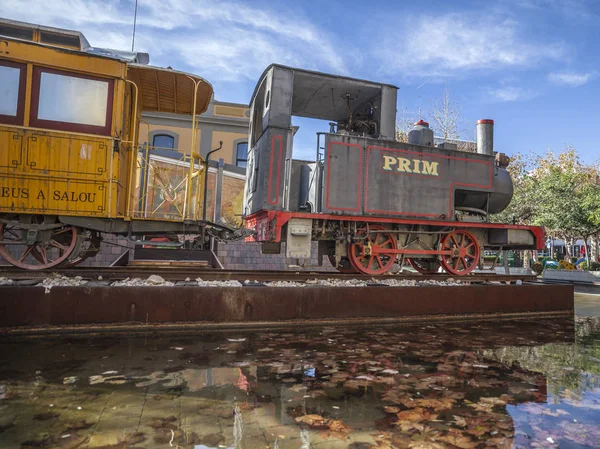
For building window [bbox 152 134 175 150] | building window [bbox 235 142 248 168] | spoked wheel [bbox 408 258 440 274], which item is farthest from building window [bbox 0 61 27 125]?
building window [bbox 152 134 175 150]

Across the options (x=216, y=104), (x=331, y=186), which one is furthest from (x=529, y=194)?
(x=331, y=186)

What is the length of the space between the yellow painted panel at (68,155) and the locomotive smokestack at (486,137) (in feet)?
22.0

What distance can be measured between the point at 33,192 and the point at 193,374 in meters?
3.57

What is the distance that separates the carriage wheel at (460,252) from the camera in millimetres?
7254

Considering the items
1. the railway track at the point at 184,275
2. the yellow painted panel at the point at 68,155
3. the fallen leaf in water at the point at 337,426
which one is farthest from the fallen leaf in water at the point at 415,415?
the yellow painted panel at the point at 68,155

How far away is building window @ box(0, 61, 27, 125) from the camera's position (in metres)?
4.86

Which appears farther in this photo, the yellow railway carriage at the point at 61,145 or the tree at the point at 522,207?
the tree at the point at 522,207

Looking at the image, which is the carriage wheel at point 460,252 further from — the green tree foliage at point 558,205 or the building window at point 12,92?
the green tree foliage at point 558,205

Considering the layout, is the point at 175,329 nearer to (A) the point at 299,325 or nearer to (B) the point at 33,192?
(A) the point at 299,325

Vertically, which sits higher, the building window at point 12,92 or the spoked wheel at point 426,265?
the building window at point 12,92

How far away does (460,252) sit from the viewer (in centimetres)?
730

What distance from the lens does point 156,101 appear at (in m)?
6.98

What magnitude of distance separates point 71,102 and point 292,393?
4754mm

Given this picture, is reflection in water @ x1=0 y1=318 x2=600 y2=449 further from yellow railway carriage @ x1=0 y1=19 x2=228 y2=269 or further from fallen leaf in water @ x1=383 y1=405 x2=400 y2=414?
yellow railway carriage @ x1=0 y1=19 x2=228 y2=269
